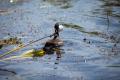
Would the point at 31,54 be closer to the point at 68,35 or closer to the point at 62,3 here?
the point at 68,35

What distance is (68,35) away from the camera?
18.2 metres

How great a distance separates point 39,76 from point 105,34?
6987 mm

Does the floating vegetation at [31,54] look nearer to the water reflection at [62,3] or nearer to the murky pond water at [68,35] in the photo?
the murky pond water at [68,35]

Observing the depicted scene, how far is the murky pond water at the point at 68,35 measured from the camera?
1255 cm

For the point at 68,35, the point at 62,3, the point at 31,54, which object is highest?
the point at 62,3

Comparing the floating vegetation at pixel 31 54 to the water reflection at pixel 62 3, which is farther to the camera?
the water reflection at pixel 62 3

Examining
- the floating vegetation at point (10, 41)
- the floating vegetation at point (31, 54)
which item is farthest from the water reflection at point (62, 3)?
the floating vegetation at point (31, 54)

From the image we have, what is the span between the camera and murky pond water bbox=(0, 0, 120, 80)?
41.2 feet

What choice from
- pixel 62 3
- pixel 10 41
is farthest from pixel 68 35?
pixel 62 3

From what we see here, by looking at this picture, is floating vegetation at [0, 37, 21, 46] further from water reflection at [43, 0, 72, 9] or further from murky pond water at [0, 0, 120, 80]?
water reflection at [43, 0, 72, 9]

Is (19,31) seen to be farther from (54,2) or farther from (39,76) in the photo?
(54,2)

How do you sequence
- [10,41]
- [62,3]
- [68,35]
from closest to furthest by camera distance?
1. [10,41]
2. [68,35]
3. [62,3]

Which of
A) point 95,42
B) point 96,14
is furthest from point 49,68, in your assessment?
point 96,14

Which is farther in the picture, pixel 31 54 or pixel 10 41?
pixel 10 41
